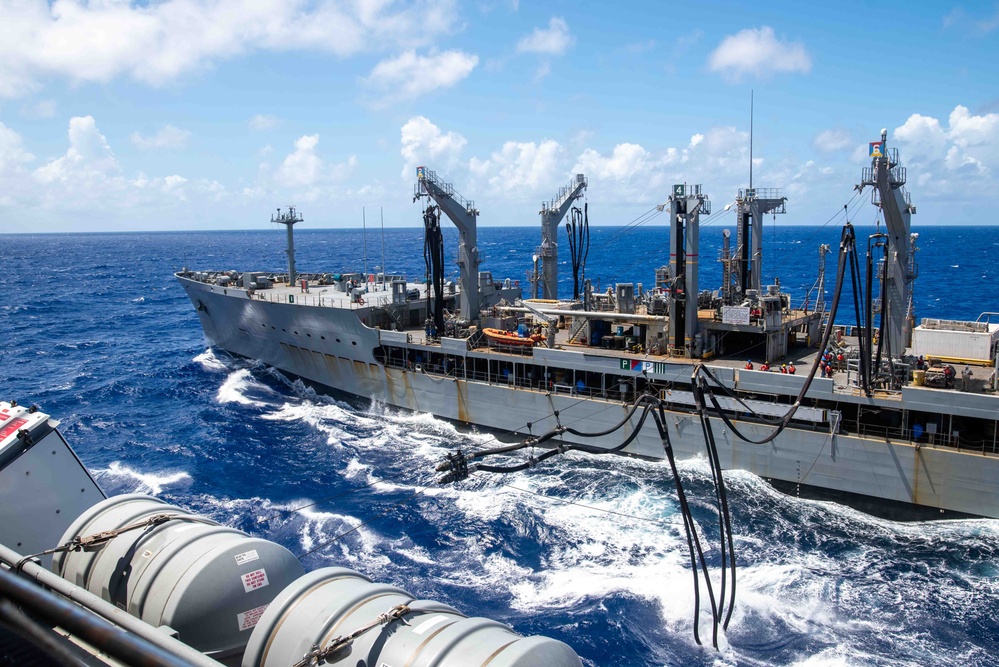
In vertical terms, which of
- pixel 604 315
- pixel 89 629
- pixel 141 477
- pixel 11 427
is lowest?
pixel 141 477

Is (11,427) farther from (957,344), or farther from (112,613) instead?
(957,344)

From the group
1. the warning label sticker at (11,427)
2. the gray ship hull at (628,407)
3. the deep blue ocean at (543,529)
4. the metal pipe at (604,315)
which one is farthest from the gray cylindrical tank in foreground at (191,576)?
the metal pipe at (604,315)

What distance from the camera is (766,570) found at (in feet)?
81.3

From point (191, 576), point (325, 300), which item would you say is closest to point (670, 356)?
point (325, 300)

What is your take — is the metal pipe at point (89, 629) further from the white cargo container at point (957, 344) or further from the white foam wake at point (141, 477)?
the white cargo container at point (957, 344)

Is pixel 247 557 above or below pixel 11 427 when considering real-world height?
below

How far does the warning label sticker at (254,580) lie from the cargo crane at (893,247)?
28.5m

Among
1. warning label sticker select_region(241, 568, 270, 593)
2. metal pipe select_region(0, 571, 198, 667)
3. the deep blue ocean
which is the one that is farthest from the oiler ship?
metal pipe select_region(0, 571, 198, 667)

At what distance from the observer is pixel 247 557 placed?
9.20 m

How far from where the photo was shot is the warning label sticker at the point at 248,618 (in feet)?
29.7

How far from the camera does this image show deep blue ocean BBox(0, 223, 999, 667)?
2152cm

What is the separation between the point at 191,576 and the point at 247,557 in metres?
0.70

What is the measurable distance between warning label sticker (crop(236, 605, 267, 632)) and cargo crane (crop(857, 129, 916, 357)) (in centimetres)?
2865

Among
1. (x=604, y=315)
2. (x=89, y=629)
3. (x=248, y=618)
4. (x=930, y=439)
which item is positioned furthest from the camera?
(x=604, y=315)
